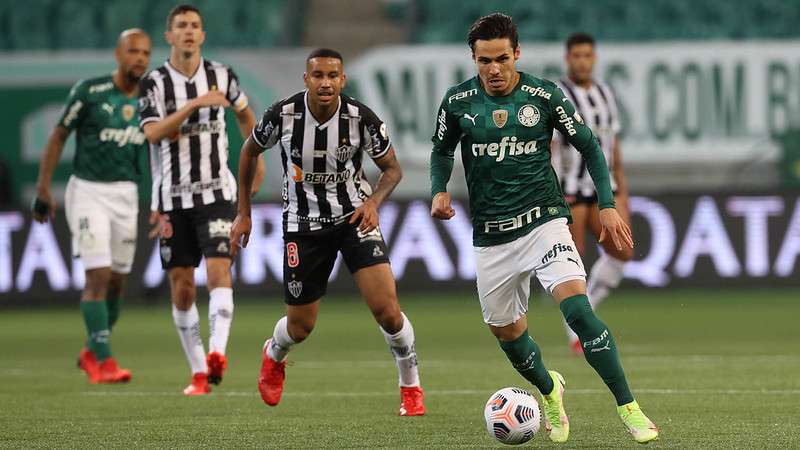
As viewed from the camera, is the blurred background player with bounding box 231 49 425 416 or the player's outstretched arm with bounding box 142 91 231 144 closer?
the blurred background player with bounding box 231 49 425 416

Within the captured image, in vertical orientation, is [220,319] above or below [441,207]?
below

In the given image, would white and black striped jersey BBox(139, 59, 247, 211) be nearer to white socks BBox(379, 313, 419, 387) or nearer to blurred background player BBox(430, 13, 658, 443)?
white socks BBox(379, 313, 419, 387)

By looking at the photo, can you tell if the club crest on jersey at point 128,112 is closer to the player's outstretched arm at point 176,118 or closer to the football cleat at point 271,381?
the player's outstretched arm at point 176,118

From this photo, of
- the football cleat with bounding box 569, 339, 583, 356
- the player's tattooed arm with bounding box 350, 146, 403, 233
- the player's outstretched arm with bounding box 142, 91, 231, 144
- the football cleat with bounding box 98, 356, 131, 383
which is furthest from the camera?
the football cleat with bounding box 569, 339, 583, 356

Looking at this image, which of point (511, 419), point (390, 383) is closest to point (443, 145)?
point (511, 419)

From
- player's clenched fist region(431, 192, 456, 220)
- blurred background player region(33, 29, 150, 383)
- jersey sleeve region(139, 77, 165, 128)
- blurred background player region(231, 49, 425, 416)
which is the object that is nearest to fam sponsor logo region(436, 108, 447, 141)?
player's clenched fist region(431, 192, 456, 220)

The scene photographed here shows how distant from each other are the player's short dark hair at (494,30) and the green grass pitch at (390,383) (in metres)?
1.79

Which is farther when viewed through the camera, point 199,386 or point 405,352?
point 199,386

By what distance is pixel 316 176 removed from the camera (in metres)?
7.40

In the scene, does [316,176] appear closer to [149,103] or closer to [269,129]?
[269,129]

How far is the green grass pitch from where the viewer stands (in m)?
6.58

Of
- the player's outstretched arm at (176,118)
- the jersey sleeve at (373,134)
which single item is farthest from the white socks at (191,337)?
the jersey sleeve at (373,134)

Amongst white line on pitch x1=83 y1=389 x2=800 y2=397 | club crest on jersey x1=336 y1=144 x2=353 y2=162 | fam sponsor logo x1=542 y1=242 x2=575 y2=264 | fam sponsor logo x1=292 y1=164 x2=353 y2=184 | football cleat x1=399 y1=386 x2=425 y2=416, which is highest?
club crest on jersey x1=336 y1=144 x2=353 y2=162

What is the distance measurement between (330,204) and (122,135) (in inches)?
107
